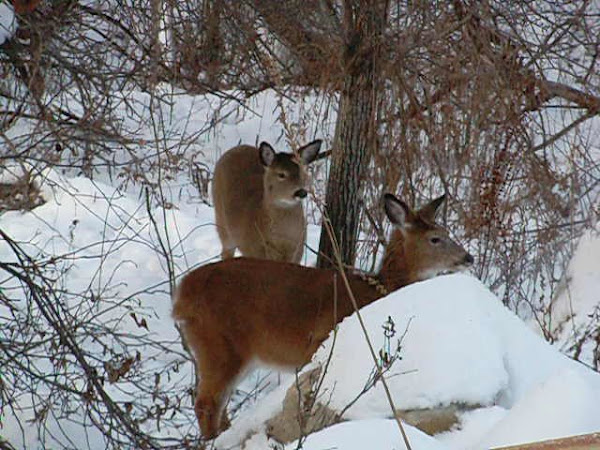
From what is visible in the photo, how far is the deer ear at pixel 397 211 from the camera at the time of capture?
7.28 metres

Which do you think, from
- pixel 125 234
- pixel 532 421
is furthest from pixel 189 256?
pixel 532 421

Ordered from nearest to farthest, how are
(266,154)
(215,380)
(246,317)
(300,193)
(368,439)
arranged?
(368,439) < (215,380) < (246,317) < (300,193) < (266,154)

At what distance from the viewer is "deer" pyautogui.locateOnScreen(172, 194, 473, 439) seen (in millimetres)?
6574

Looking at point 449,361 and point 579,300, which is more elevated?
point 579,300

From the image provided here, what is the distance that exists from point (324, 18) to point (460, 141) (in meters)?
1.20

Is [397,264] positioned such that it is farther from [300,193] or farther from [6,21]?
[6,21]

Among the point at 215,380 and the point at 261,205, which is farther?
the point at 261,205

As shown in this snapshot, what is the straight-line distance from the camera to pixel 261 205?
966 cm

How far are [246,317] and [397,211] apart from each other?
141cm

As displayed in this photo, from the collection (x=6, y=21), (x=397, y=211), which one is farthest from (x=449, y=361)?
(x=397, y=211)

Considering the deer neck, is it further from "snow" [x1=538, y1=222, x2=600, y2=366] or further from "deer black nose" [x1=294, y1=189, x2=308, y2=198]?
"deer black nose" [x1=294, y1=189, x2=308, y2=198]

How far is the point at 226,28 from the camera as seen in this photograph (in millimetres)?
6855

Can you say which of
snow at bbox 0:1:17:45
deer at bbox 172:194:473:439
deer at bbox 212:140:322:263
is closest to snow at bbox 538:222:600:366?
deer at bbox 172:194:473:439

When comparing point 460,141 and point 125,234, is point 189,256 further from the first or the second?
point 460,141
